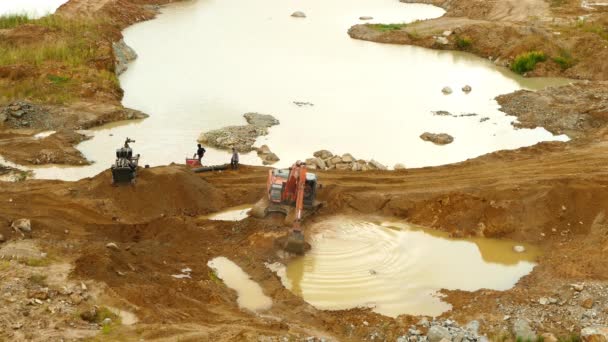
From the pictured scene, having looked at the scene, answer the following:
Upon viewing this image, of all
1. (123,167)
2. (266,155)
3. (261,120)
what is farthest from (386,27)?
(123,167)

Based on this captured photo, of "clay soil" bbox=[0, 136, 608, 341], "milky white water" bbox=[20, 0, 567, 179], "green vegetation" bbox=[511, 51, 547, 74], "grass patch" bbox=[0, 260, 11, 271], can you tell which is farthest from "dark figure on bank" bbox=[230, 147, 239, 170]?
"green vegetation" bbox=[511, 51, 547, 74]

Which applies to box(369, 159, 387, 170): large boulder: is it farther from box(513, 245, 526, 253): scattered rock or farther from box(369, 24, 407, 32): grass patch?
box(369, 24, 407, 32): grass patch

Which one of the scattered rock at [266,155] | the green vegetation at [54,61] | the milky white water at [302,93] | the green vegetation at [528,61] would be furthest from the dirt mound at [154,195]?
the green vegetation at [528,61]

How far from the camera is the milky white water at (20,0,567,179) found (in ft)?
77.3

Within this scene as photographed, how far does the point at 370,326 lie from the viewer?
1206 cm

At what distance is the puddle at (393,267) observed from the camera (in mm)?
13938

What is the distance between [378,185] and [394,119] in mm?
8173

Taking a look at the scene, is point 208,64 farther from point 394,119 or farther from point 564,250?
point 564,250

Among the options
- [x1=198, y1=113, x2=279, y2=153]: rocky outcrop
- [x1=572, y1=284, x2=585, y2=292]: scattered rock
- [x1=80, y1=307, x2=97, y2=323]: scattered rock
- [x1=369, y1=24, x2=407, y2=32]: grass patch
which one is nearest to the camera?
[x1=80, y1=307, x2=97, y2=323]: scattered rock

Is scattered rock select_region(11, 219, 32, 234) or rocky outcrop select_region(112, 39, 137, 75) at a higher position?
rocky outcrop select_region(112, 39, 137, 75)

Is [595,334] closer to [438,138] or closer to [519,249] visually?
[519,249]

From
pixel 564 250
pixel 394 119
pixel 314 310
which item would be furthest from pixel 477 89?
pixel 314 310

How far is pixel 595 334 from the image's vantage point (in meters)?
10.6

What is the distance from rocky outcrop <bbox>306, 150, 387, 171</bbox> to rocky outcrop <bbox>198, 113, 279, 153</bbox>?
3.19m
